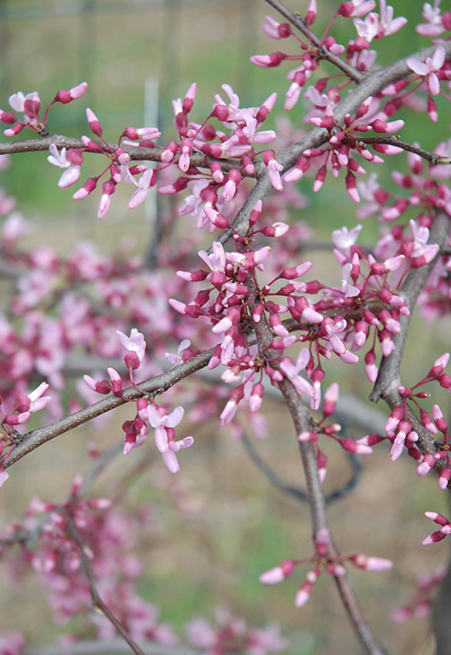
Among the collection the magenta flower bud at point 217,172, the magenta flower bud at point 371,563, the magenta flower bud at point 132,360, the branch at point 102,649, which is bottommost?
the branch at point 102,649

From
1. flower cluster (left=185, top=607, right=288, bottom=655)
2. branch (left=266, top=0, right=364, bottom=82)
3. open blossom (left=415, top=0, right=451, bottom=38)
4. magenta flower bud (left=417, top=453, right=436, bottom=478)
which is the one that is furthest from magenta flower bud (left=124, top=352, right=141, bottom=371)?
flower cluster (left=185, top=607, right=288, bottom=655)

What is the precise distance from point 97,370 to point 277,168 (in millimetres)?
935

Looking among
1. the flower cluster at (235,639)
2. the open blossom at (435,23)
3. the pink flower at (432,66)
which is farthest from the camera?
the flower cluster at (235,639)

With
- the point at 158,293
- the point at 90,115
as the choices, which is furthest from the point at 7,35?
the point at 90,115

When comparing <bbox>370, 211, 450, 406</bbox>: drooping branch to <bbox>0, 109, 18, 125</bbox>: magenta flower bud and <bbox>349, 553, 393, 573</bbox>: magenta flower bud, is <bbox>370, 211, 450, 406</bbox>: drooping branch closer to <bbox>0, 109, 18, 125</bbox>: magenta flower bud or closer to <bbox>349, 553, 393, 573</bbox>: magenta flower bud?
<bbox>349, 553, 393, 573</bbox>: magenta flower bud

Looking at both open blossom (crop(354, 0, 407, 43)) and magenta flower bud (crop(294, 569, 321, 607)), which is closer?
magenta flower bud (crop(294, 569, 321, 607))

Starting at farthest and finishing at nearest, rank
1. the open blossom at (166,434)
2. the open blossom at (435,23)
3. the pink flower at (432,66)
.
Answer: the open blossom at (435,23), the pink flower at (432,66), the open blossom at (166,434)

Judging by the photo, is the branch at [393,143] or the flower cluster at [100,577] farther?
the flower cluster at [100,577]

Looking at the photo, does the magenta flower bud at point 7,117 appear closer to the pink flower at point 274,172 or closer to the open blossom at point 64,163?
the open blossom at point 64,163

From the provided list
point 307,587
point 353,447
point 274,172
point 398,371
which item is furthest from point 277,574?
point 274,172

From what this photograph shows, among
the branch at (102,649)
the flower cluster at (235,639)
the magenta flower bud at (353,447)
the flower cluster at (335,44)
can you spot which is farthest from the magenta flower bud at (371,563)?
the flower cluster at (235,639)

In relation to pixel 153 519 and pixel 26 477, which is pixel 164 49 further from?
pixel 153 519

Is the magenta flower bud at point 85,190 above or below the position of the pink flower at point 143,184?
below

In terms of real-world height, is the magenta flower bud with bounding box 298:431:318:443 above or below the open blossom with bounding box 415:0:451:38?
below
